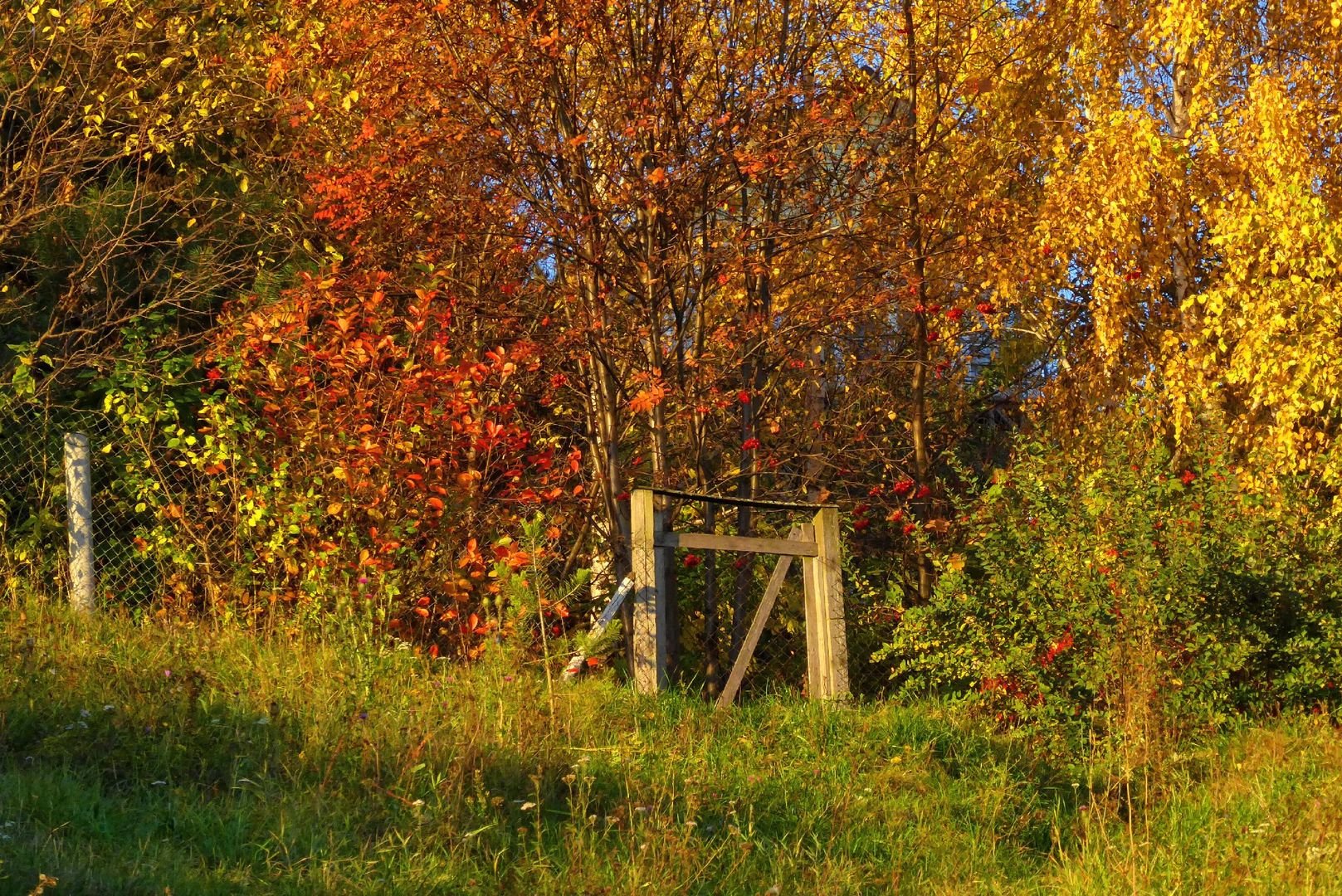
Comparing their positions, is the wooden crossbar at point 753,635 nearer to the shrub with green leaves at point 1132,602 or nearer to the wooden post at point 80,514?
the shrub with green leaves at point 1132,602

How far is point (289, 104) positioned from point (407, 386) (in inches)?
102

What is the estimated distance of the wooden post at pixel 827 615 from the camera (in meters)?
8.39

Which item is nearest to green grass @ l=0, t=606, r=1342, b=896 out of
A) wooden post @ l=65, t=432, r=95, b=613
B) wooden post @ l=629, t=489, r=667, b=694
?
wooden post @ l=629, t=489, r=667, b=694

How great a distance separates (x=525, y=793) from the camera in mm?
5664

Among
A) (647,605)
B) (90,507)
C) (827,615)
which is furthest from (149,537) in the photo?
(827,615)

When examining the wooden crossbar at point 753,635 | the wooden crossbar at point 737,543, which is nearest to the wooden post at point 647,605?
the wooden crossbar at point 737,543

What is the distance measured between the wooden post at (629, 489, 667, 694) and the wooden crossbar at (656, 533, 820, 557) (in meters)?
0.11

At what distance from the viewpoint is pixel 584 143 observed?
8.84 meters

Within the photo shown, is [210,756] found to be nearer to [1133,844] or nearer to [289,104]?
[1133,844]

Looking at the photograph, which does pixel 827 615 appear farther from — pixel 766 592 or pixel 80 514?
pixel 80 514

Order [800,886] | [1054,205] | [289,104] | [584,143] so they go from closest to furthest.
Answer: [800,886] → [584,143] → [289,104] → [1054,205]

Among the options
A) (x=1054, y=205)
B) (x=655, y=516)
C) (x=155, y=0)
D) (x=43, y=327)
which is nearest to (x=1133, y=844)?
(x=655, y=516)

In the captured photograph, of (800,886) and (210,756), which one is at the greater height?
(210,756)

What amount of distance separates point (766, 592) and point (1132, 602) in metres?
2.11
